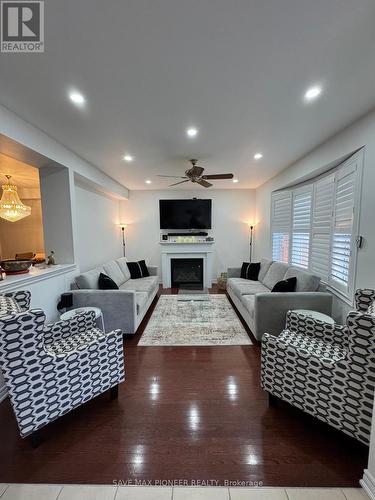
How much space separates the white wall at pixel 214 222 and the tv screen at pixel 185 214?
10.7 inches

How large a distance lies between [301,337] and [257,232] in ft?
13.8

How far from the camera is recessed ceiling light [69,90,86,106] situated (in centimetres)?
178

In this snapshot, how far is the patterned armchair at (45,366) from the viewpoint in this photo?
1.35m

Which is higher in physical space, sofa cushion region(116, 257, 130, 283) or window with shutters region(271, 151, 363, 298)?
window with shutters region(271, 151, 363, 298)

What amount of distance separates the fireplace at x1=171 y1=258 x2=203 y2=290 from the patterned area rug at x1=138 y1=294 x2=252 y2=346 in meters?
1.33

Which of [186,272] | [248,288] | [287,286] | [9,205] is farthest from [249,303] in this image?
[9,205]

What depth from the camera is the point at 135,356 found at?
2.61m

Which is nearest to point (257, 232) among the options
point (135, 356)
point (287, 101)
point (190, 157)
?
point (190, 157)

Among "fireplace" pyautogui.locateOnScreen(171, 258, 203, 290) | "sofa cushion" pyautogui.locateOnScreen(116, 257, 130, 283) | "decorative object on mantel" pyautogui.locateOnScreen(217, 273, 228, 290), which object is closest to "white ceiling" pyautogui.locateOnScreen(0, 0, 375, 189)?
"sofa cushion" pyautogui.locateOnScreen(116, 257, 130, 283)

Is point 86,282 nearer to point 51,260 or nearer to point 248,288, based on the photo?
point 51,260

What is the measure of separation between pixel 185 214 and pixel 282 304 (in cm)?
372

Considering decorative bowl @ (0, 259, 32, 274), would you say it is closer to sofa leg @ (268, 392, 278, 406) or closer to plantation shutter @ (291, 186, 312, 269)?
sofa leg @ (268, 392, 278, 406)

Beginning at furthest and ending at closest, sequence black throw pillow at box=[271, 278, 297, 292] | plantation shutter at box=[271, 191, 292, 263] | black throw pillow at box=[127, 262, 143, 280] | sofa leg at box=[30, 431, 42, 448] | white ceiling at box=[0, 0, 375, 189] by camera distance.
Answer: black throw pillow at box=[127, 262, 143, 280]
plantation shutter at box=[271, 191, 292, 263]
black throw pillow at box=[271, 278, 297, 292]
sofa leg at box=[30, 431, 42, 448]
white ceiling at box=[0, 0, 375, 189]

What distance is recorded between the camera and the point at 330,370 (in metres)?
1.47
